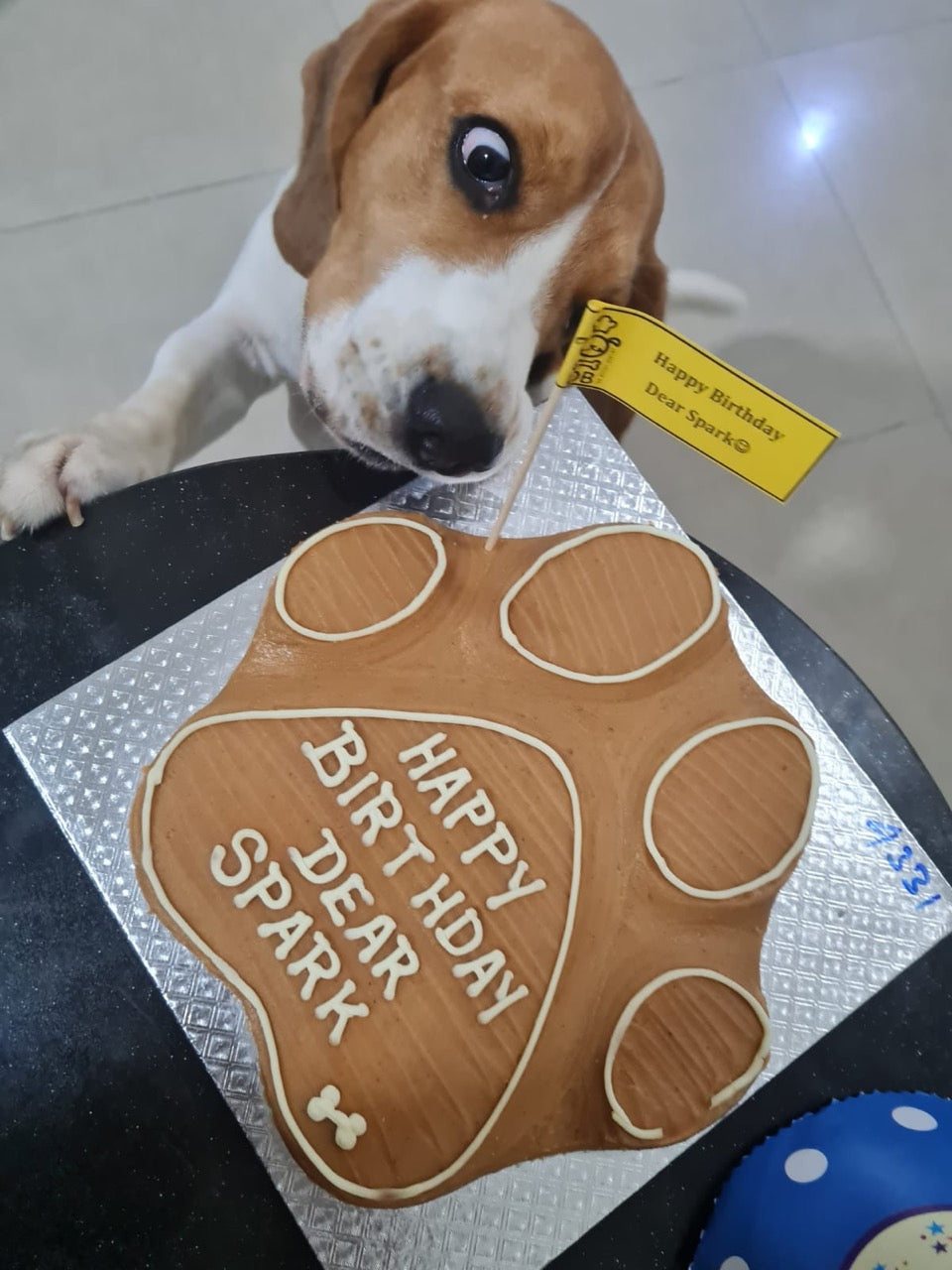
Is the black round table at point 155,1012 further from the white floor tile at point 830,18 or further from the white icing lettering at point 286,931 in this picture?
the white floor tile at point 830,18

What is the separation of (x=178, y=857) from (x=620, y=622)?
1.59 ft

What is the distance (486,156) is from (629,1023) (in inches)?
33.7

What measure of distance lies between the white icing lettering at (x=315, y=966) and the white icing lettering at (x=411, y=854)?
0.27ft

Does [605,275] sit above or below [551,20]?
below

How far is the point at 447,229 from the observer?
100cm

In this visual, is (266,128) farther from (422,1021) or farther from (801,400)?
(422,1021)

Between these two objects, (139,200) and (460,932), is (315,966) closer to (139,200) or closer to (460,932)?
(460,932)

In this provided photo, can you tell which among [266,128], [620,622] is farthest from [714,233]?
[620,622]

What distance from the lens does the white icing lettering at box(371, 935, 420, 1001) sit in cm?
85

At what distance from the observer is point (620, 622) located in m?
0.99

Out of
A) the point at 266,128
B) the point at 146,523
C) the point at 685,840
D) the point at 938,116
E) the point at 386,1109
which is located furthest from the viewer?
the point at 938,116

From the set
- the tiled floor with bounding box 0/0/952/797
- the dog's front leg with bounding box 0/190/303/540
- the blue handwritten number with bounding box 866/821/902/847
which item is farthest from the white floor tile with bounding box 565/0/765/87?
the blue handwritten number with bounding box 866/821/902/847

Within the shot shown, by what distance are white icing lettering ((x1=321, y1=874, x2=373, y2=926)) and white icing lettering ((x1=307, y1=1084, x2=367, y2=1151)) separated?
14 cm

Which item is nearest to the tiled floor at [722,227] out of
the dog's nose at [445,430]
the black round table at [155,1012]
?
the black round table at [155,1012]
